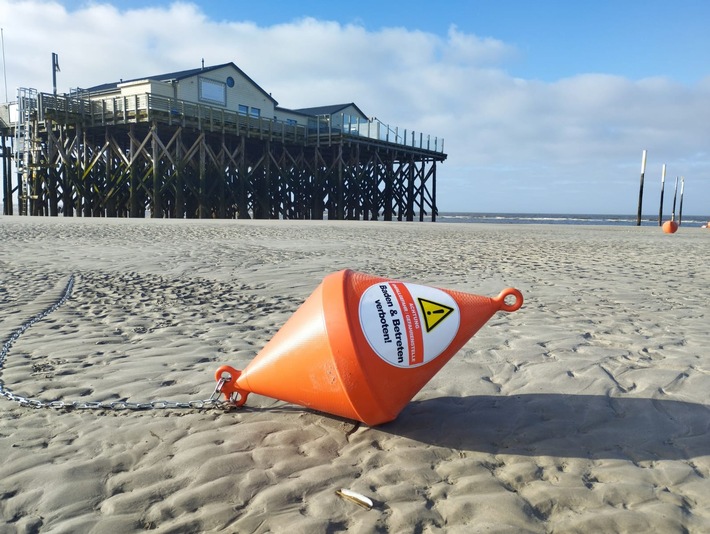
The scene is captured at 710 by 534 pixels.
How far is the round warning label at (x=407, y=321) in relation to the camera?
2541 mm

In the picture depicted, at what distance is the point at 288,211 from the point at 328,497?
32490 mm

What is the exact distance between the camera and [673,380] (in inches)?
140

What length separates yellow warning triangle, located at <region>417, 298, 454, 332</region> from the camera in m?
2.64

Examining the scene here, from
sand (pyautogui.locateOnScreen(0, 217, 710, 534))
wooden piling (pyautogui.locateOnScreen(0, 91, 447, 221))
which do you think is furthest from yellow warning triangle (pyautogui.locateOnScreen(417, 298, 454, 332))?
wooden piling (pyautogui.locateOnScreen(0, 91, 447, 221))

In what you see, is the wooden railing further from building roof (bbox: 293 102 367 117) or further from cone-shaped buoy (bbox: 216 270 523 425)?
cone-shaped buoy (bbox: 216 270 523 425)

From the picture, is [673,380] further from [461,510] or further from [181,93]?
[181,93]

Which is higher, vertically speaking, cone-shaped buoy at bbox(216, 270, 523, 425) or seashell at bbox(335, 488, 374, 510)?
cone-shaped buoy at bbox(216, 270, 523, 425)

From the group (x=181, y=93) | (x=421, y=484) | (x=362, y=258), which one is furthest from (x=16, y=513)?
(x=181, y=93)

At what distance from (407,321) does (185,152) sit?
28.8m

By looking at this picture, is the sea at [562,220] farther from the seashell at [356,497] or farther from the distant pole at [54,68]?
the seashell at [356,497]

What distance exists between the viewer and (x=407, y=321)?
2584 mm

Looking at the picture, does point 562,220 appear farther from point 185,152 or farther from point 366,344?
point 366,344

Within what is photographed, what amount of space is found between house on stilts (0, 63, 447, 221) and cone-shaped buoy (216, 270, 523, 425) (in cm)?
2463

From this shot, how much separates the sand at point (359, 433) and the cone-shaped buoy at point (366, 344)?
0.74ft
